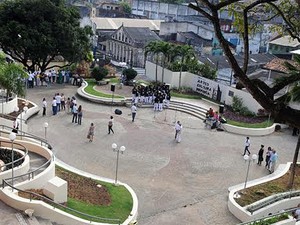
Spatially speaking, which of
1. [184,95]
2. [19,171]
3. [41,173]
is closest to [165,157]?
[41,173]

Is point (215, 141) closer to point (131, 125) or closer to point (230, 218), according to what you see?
point (131, 125)

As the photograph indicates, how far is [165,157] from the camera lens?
80.0ft

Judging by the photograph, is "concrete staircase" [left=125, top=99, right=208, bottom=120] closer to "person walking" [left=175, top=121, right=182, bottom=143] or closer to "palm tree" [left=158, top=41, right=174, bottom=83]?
"person walking" [left=175, top=121, right=182, bottom=143]

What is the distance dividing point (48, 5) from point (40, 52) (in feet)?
12.8

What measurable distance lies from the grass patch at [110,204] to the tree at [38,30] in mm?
18944

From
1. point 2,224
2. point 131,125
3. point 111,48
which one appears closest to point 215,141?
point 131,125

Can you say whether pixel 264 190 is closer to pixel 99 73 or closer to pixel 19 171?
pixel 19 171

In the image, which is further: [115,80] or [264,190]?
[115,80]

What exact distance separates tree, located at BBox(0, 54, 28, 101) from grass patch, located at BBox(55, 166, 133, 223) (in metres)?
8.46

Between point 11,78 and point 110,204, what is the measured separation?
12.0 m

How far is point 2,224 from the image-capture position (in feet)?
45.9

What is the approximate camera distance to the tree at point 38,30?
118ft

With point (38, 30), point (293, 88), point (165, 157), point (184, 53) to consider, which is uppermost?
point (38, 30)

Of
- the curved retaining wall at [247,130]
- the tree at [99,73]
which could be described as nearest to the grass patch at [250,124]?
the curved retaining wall at [247,130]
